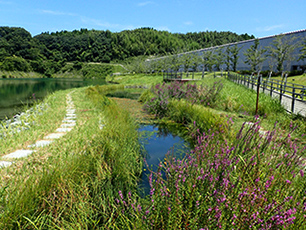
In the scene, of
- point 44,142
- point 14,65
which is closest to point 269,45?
point 44,142

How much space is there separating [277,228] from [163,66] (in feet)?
158

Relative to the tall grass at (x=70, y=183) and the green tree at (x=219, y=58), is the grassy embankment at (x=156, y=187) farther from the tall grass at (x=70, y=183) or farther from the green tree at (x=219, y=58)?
the green tree at (x=219, y=58)

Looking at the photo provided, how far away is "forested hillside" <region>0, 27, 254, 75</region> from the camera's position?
71.8m

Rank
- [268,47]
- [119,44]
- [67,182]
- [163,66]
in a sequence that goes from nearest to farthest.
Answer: [67,182], [268,47], [163,66], [119,44]

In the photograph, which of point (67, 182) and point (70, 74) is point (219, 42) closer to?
point (70, 74)

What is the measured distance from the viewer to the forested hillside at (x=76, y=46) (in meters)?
71.8

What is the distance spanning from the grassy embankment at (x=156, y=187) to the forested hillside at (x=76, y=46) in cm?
6632

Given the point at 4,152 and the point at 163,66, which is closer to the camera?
the point at 4,152

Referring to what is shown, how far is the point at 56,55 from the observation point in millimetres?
86062

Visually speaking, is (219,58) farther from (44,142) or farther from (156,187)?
(156,187)

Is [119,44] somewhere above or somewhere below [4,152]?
above

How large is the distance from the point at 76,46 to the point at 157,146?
100231 millimetres

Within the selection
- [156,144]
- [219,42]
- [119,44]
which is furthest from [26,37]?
[156,144]

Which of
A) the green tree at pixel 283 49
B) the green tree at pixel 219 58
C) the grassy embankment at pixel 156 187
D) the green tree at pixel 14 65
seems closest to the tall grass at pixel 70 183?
the grassy embankment at pixel 156 187
